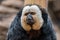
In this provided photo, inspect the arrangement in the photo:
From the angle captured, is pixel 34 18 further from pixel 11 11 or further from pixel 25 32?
pixel 11 11

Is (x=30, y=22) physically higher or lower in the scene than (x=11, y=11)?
lower

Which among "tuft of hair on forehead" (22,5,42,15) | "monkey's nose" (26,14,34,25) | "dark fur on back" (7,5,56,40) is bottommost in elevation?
"dark fur on back" (7,5,56,40)

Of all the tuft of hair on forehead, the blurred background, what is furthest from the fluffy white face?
the blurred background

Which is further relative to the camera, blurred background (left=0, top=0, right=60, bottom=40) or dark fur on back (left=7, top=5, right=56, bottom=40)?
blurred background (left=0, top=0, right=60, bottom=40)

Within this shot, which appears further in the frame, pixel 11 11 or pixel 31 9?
pixel 11 11

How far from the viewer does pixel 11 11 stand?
3293 mm

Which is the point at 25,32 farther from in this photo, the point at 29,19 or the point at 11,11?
the point at 11,11

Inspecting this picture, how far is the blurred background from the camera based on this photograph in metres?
3.00

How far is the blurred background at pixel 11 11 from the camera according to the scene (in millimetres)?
2998

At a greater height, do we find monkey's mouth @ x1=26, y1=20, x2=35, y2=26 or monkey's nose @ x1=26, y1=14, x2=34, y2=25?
monkey's nose @ x1=26, y1=14, x2=34, y2=25

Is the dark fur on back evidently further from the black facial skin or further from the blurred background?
the blurred background

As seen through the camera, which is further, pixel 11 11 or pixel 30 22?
pixel 11 11

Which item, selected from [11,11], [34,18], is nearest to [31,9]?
[34,18]

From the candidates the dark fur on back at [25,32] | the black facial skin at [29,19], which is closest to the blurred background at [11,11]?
the dark fur on back at [25,32]
